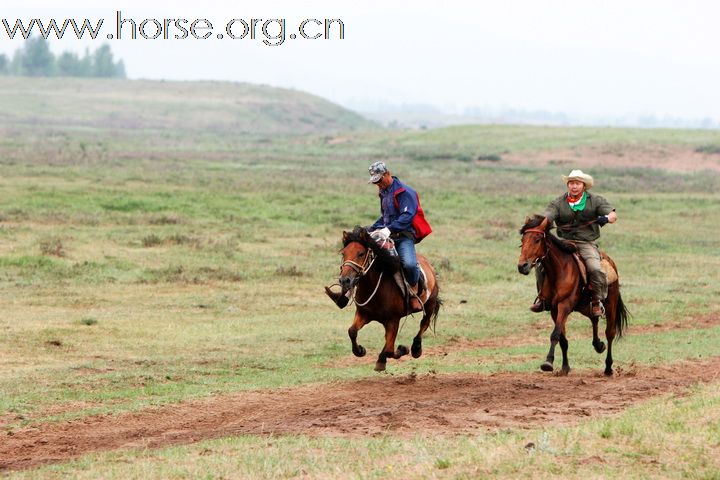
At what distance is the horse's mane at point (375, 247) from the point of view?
1330 cm

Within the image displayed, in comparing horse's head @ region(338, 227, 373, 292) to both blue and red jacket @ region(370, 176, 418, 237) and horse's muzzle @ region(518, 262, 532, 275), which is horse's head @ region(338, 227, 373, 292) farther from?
horse's muzzle @ region(518, 262, 532, 275)

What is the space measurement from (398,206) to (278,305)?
8.43m

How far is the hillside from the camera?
→ 439 ft

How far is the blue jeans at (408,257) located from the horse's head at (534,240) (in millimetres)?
1307

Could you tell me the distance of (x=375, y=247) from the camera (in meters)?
13.4

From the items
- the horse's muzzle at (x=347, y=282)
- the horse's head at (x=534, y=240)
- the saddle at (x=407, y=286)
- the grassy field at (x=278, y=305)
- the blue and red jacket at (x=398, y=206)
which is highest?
the blue and red jacket at (x=398, y=206)

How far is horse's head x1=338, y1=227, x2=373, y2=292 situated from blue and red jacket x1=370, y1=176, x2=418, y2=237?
55 centimetres

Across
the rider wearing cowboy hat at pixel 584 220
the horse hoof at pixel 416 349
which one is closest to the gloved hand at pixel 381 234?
the horse hoof at pixel 416 349

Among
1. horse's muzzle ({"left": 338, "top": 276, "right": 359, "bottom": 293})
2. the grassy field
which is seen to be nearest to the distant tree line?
the grassy field

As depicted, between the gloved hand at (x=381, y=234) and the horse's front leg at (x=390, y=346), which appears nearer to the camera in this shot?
the gloved hand at (x=381, y=234)

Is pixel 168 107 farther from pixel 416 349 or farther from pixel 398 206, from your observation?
pixel 398 206

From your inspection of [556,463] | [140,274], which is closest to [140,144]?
[140,274]

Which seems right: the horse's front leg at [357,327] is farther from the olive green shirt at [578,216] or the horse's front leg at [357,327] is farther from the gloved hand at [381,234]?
the olive green shirt at [578,216]

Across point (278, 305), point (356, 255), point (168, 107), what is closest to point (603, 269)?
point (356, 255)
